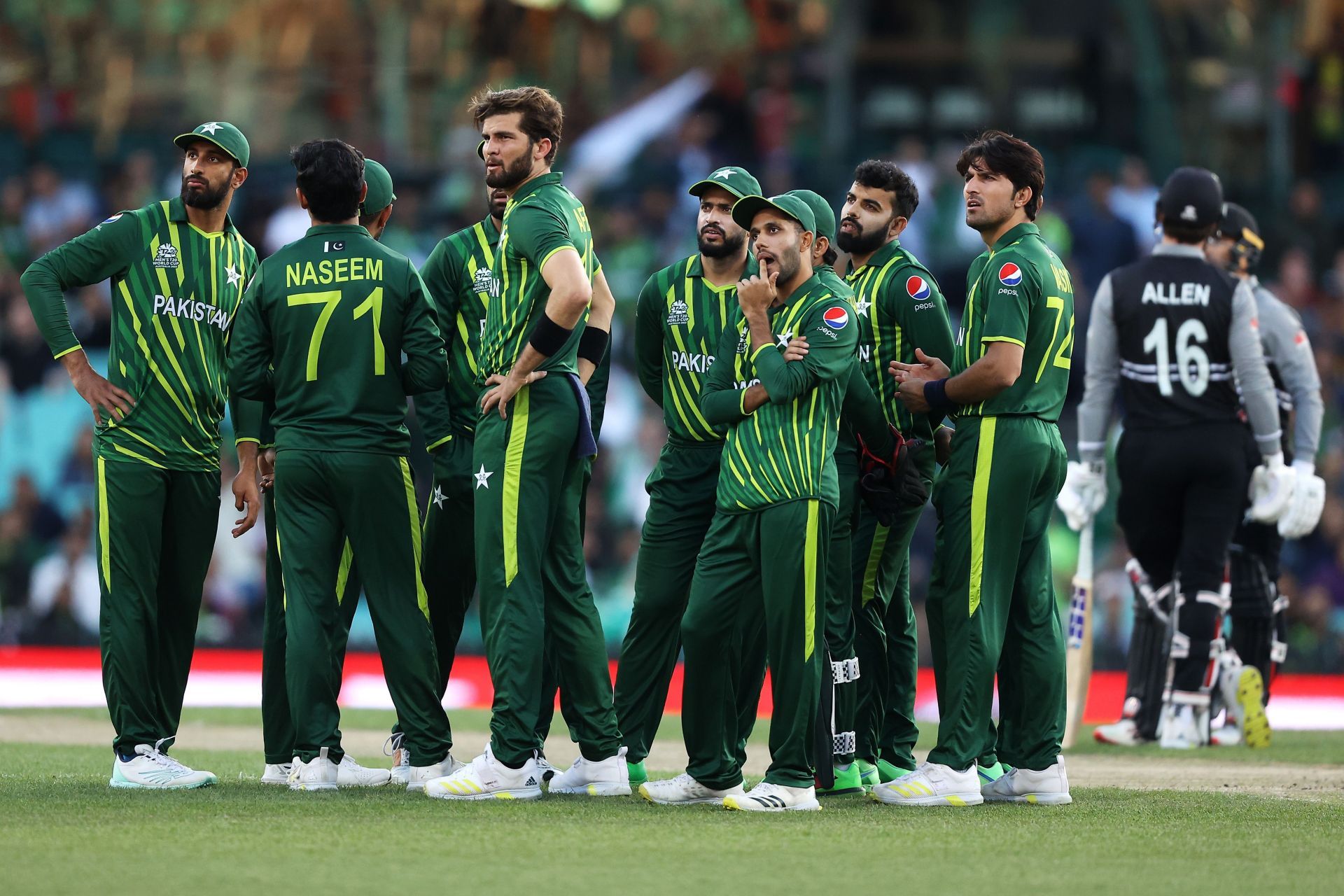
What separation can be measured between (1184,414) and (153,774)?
565 cm

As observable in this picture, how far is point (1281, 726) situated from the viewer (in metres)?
11.9

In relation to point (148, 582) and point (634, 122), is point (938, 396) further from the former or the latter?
point (634, 122)

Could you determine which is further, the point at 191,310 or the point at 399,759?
the point at 399,759

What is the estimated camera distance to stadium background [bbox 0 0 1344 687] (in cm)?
1712

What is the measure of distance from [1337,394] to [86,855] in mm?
13698

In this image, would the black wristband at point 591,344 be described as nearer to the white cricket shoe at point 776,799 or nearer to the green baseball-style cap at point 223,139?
the green baseball-style cap at point 223,139

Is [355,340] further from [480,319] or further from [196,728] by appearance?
[196,728]

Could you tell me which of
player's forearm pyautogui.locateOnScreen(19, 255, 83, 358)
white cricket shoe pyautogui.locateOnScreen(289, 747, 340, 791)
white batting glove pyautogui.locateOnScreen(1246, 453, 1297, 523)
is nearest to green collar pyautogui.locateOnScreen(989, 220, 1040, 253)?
white batting glove pyautogui.locateOnScreen(1246, 453, 1297, 523)

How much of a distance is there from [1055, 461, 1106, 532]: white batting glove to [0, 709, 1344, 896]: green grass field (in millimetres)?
2462

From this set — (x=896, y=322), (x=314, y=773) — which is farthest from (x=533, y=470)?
(x=896, y=322)

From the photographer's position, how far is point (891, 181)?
802 centimetres

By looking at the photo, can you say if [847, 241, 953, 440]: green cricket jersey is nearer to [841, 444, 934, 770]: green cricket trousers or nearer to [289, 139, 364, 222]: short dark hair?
[841, 444, 934, 770]: green cricket trousers

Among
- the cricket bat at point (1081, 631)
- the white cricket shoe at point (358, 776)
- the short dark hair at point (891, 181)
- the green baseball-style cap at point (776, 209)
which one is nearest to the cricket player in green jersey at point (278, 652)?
the white cricket shoe at point (358, 776)

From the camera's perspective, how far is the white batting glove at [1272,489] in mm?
10258
